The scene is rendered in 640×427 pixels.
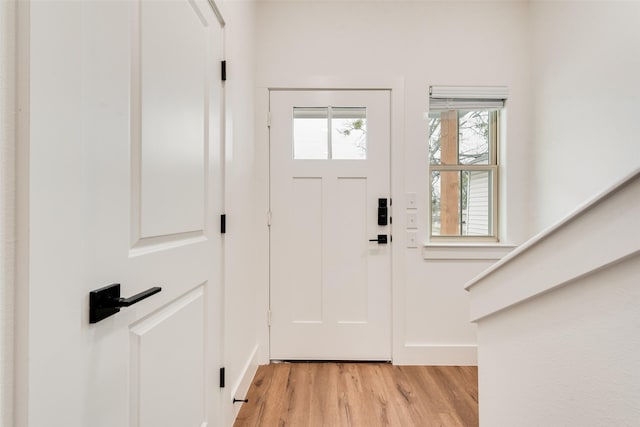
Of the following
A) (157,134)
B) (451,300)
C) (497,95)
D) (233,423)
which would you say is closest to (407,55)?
A: (497,95)

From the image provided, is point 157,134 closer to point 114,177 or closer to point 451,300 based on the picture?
point 114,177

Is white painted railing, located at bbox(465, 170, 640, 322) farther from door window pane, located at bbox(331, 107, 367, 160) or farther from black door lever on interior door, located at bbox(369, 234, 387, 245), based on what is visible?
door window pane, located at bbox(331, 107, 367, 160)

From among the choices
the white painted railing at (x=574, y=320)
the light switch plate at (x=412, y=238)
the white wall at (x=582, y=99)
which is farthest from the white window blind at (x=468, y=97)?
the white painted railing at (x=574, y=320)

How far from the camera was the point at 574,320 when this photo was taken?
71 centimetres

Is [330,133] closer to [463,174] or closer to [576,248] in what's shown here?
[463,174]

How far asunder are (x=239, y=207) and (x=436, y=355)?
1.75 metres

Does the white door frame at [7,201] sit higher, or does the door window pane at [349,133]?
the door window pane at [349,133]

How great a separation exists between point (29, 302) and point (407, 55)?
8.05 ft

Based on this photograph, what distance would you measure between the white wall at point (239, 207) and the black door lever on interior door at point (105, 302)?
2.58 ft

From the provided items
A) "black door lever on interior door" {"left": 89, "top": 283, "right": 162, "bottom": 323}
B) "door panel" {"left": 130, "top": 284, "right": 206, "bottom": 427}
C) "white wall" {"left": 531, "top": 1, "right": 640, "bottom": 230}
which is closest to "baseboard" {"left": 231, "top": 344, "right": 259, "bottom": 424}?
"door panel" {"left": 130, "top": 284, "right": 206, "bottom": 427}

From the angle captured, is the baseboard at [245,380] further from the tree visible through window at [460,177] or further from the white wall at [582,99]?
the white wall at [582,99]

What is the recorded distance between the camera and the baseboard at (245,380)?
1608mm

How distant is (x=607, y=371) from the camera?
627 millimetres

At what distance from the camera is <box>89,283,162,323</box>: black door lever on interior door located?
2.07 feet
